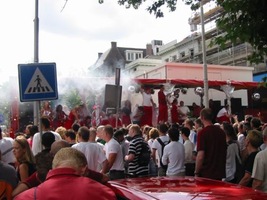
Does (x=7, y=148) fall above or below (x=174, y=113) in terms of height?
below

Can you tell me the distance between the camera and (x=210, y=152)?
6.61 m

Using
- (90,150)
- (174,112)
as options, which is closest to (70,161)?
(90,150)

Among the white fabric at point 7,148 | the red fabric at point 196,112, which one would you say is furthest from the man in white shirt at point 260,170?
the red fabric at point 196,112

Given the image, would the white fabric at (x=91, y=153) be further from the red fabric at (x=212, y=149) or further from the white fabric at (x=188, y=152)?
the white fabric at (x=188, y=152)

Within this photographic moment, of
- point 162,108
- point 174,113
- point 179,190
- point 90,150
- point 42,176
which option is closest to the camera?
point 179,190

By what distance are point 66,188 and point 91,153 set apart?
14.1ft

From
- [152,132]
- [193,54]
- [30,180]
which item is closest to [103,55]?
[193,54]

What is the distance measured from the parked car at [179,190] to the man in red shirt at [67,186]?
550 mm

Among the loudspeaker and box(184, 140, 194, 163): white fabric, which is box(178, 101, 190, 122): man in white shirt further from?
box(184, 140, 194, 163): white fabric

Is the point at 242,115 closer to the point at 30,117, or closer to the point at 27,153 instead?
the point at 30,117

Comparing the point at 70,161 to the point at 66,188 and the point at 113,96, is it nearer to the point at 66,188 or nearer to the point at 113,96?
the point at 66,188

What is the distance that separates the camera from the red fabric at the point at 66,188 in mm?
2662

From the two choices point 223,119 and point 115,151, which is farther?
point 223,119

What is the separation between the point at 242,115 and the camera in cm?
2288
